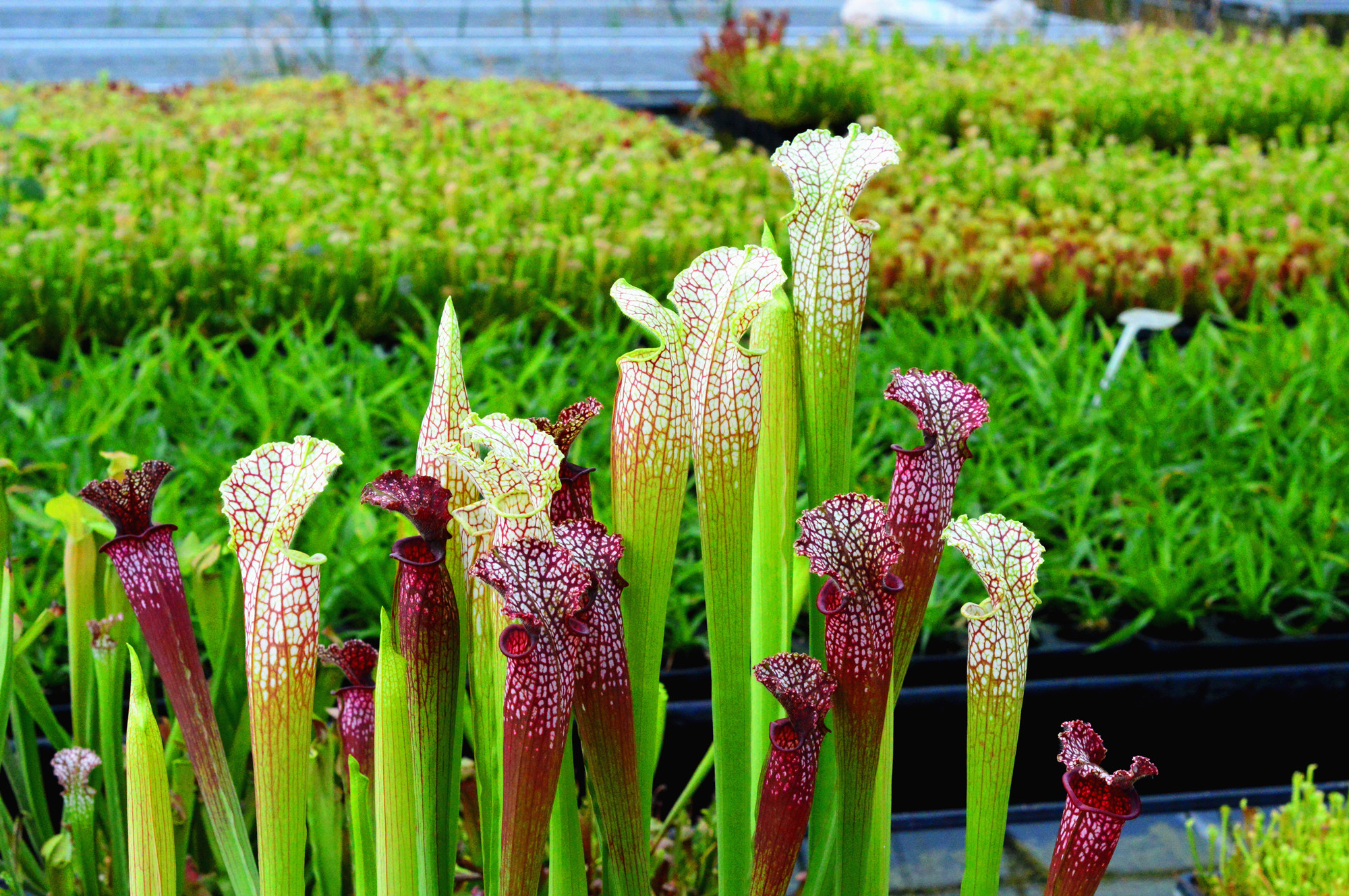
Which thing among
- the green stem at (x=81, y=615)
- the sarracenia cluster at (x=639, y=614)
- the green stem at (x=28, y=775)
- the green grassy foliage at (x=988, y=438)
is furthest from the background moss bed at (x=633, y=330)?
the sarracenia cluster at (x=639, y=614)

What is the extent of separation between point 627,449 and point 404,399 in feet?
6.50

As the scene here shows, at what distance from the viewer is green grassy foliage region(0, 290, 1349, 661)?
2.16 meters

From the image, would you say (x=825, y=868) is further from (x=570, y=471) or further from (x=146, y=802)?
(x=146, y=802)

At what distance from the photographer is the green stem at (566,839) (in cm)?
77

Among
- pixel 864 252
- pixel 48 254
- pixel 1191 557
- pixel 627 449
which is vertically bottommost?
pixel 1191 557

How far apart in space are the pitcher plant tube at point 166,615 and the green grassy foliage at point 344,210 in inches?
93.9

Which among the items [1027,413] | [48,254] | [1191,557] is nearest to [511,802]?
[1191,557]

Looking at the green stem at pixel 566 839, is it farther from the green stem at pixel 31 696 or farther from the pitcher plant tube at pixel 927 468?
the green stem at pixel 31 696

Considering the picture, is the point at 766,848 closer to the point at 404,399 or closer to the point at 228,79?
the point at 404,399

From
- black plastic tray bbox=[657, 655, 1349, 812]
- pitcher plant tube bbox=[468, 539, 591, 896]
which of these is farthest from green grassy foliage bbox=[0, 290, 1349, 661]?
pitcher plant tube bbox=[468, 539, 591, 896]

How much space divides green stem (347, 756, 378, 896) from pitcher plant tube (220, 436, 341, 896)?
3.7 inches

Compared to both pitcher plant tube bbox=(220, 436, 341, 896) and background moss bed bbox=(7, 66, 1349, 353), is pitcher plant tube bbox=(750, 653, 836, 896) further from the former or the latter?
background moss bed bbox=(7, 66, 1349, 353)

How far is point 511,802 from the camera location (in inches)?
27.5

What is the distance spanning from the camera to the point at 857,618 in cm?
73
